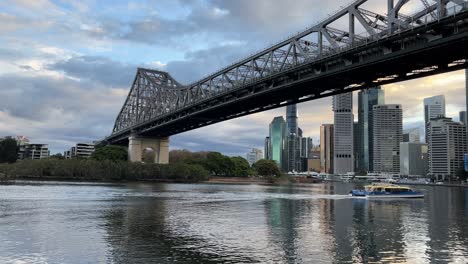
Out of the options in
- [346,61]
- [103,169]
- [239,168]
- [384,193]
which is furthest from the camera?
[239,168]

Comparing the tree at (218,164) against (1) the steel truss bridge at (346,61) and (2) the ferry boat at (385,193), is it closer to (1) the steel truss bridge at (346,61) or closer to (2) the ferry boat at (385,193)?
(1) the steel truss bridge at (346,61)

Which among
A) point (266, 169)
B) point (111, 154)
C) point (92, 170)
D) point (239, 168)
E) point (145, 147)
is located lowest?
point (92, 170)

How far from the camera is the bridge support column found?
114 m

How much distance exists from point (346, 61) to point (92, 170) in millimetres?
72891

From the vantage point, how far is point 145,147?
119312mm

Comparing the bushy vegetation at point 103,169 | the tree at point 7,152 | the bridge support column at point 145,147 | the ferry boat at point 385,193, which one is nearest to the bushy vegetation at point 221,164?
the bridge support column at point 145,147

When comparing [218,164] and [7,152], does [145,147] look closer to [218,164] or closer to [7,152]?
[218,164]

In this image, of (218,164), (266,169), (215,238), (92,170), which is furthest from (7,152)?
(215,238)

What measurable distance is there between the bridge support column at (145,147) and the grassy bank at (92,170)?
494 centimetres

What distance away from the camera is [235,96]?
226 ft

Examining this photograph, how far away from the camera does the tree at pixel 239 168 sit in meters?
147

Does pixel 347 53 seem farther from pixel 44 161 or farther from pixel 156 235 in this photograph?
pixel 44 161

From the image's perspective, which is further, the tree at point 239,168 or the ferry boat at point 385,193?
the tree at point 239,168

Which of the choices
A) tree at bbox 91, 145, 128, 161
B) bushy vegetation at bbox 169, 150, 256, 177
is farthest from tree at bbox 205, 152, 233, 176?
tree at bbox 91, 145, 128, 161
